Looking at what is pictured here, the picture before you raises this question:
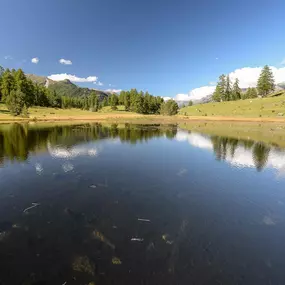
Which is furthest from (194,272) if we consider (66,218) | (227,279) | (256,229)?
(66,218)

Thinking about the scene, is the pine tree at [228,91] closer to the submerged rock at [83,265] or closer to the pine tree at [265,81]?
the pine tree at [265,81]

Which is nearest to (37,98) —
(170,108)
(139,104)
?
(139,104)

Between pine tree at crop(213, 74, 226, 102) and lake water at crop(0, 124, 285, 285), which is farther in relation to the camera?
pine tree at crop(213, 74, 226, 102)

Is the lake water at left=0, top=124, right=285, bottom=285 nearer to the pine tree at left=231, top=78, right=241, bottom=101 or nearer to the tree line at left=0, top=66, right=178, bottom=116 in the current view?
the tree line at left=0, top=66, right=178, bottom=116

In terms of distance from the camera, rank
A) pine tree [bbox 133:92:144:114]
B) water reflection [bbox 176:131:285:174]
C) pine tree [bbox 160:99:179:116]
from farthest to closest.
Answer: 1. pine tree [bbox 133:92:144:114]
2. pine tree [bbox 160:99:179:116]
3. water reflection [bbox 176:131:285:174]

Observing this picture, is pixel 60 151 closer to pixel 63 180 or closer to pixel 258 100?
pixel 63 180

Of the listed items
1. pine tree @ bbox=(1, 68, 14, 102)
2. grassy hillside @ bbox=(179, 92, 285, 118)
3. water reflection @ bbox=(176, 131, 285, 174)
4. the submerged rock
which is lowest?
the submerged rock

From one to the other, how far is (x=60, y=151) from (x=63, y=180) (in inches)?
535

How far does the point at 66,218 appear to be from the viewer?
42.3ft

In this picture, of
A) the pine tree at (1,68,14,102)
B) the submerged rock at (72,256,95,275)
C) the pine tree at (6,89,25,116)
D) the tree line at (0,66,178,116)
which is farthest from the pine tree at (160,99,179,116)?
the submerged rock at (72,256,95,275)

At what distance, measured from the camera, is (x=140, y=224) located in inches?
490

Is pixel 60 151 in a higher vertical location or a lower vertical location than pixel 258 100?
lower

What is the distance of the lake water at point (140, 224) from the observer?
29.0 feet

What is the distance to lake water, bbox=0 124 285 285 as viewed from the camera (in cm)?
885
